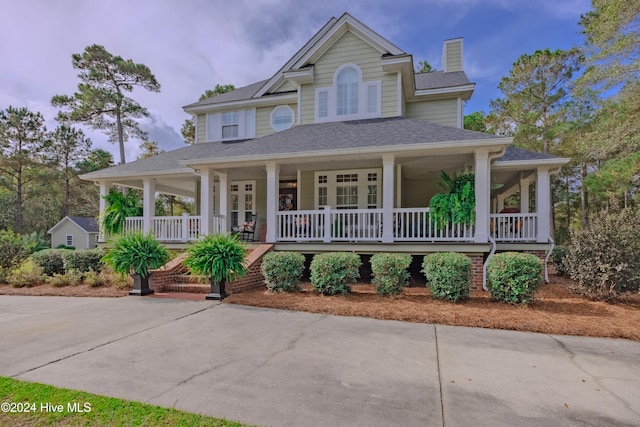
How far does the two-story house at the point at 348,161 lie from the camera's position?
8664 millimetres

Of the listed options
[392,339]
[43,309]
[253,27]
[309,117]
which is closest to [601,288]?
[392,339]

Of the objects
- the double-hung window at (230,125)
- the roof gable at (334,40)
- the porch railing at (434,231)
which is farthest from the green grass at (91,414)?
the double-hung window at (230,125)

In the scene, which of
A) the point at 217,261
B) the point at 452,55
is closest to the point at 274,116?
the point at 217,261

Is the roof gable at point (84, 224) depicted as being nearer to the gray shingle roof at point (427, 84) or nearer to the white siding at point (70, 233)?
the white siding at point (70, 233)

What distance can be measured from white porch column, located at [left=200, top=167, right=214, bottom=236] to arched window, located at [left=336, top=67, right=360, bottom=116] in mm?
4917

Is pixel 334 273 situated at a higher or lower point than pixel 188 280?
higher

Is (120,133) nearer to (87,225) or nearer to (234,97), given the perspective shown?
(87,225)

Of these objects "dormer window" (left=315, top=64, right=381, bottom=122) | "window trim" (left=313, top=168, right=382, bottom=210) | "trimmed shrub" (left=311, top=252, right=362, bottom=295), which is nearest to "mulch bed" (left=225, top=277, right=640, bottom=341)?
"trimmed shrub" (left=311, top=252, right=362, bottom=295)

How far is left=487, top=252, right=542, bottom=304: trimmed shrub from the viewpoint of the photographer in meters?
6.16

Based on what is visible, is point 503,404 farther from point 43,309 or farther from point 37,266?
point 37,266

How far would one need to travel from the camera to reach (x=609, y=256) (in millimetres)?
6625

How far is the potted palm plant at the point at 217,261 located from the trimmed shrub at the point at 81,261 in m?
4.81

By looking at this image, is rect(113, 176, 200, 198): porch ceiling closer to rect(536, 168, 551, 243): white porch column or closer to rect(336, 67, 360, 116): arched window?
rect(336, 67, 360, 116): arched window

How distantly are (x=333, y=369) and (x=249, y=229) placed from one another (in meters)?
9.26
